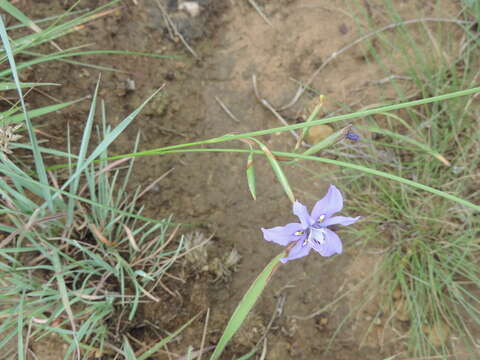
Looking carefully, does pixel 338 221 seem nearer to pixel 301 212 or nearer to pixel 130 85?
pixel 301 212

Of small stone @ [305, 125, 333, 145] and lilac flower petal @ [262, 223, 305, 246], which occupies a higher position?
lilac flower petal @ [262, 223, 305, 246]

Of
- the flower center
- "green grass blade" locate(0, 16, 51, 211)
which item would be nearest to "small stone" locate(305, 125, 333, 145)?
the flower center

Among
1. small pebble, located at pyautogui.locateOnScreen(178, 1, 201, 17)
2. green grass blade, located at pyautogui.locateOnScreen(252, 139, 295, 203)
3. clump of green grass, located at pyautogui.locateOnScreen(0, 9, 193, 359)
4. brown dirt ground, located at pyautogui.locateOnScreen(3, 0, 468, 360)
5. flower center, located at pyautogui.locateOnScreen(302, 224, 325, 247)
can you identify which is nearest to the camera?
green grass blade, located at pyautogui.locateOnScreen(252, 139, 295, 203)

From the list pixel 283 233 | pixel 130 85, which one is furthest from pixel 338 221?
pixel 130 85

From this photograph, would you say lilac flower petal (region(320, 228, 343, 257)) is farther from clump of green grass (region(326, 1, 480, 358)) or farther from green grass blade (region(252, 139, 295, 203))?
clump of green grass (region(326, 1, 480, 358))

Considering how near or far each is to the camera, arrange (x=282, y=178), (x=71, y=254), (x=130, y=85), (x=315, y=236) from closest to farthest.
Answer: (x=282, y=178)
(x=315, y=236)
(x=71, y=254)
(x=130, y=85)

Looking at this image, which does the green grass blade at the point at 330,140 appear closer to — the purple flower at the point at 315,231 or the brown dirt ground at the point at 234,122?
the purple flower at the point at 315,231
